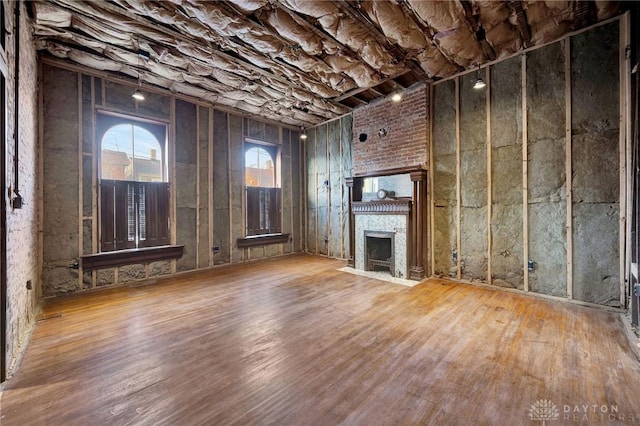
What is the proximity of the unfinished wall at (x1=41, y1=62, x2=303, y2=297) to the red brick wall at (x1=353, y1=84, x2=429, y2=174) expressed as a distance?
7.28 feet

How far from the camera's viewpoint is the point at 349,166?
6051mm

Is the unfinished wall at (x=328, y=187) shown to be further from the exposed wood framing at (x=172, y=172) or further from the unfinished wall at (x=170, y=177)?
the exposed wood framing at (x=172, y=172)

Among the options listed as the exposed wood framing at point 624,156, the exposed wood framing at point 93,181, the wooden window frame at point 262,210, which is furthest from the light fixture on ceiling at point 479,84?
the exposed wood framing at point 93,181

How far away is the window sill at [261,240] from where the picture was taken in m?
5.85

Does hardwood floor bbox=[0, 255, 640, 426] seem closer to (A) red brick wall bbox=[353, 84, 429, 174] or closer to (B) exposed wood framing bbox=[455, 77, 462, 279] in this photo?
(B) exposed wood framing bbox=[455, 77, 462, 279]

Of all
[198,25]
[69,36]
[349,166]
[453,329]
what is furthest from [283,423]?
[349,166]

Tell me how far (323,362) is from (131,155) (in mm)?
4604

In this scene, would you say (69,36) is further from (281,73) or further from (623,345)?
(623,345)

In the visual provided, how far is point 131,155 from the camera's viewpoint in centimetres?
448

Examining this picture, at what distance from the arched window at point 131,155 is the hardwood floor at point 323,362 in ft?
6.72

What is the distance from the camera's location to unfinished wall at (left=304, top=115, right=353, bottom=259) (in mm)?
6188

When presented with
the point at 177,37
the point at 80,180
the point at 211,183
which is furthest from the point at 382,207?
the point at 80,180

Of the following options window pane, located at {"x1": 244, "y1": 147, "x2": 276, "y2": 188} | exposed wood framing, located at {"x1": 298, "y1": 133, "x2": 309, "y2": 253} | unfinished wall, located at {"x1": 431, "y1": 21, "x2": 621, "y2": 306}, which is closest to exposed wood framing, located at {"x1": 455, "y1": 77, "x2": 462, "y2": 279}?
unfinished wall, located at {"x1": 431, "y1": 21, "x2": 621, "y2": 306}

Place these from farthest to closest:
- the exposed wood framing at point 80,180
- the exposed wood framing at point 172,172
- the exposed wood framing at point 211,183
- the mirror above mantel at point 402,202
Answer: the exposed wood framing at point 211,183, the exposed wood framing at point 172,172, the mirror above mantel at point 402,202, the exposed wood framing at point 80,180
